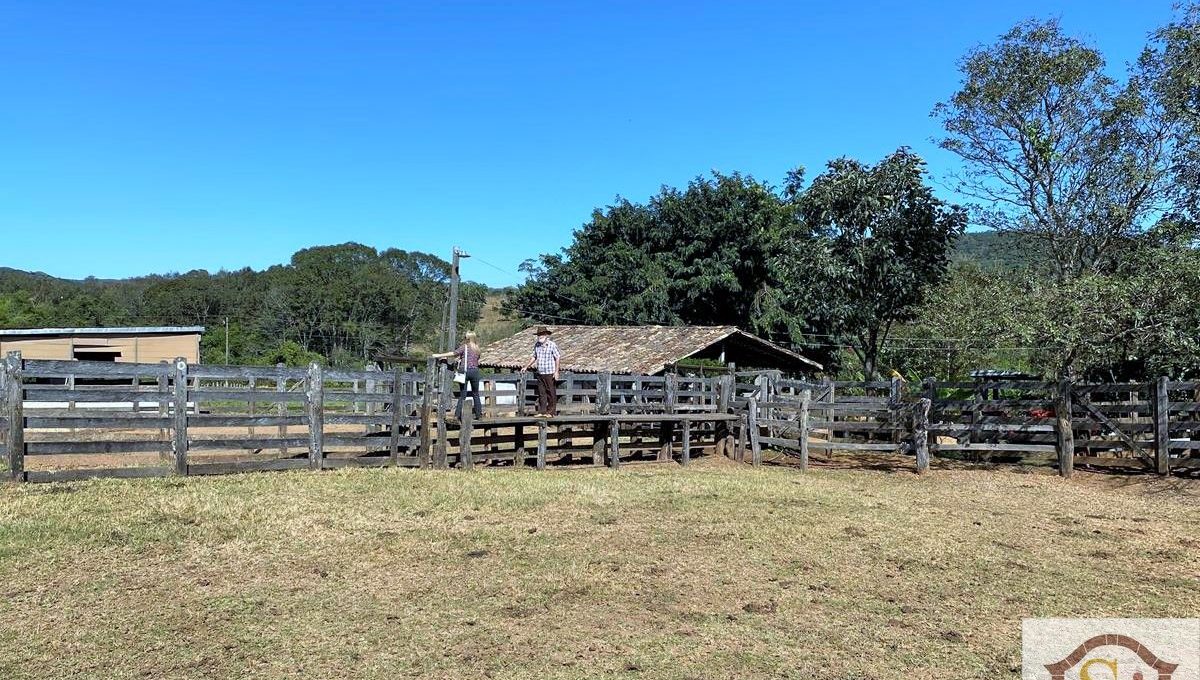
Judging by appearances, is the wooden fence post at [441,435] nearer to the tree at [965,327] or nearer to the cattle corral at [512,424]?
the cattle corral at [512,424]

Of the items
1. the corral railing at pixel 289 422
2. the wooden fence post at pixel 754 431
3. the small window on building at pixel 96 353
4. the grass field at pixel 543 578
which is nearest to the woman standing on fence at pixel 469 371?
the corral railing at pixel 289 422

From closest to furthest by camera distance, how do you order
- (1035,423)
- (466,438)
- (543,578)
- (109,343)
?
(543,578), (466,438), (1035,423), (109,343)

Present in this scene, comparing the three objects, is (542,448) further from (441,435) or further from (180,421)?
(180,421)

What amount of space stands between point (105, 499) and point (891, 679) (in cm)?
741

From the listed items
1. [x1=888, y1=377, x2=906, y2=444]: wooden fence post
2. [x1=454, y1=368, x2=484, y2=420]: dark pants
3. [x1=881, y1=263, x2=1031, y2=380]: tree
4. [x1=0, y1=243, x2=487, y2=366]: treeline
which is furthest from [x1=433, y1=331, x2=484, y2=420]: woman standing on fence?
[x1=0, y1=243, x2=487, y2=366]: treeline

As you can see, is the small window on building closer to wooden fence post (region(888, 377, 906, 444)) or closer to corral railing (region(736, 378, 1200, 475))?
corral railing (region(736, 378, 1200, 475))

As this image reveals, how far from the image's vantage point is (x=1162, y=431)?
39.0 feet

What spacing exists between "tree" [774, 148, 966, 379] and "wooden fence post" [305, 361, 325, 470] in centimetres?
1314

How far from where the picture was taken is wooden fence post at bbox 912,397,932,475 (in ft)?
41.6

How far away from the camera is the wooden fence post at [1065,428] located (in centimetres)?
1237

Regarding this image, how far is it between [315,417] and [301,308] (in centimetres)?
5662

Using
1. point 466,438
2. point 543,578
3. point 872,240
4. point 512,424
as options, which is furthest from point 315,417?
point 872,240

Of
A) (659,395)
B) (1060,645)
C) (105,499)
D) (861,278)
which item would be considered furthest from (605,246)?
(1060,645)

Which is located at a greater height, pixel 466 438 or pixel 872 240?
pixel 872 240
